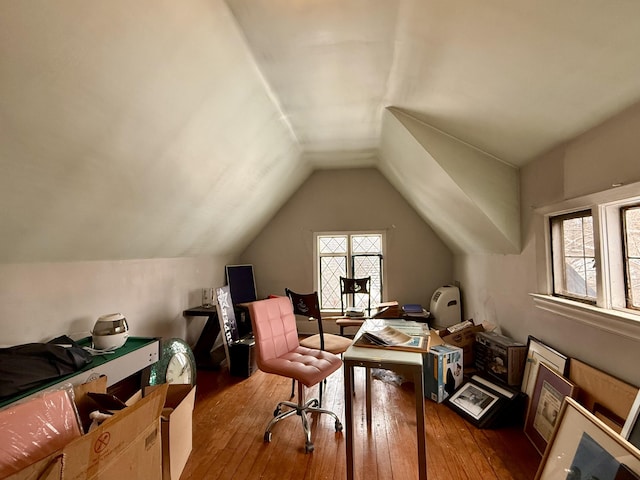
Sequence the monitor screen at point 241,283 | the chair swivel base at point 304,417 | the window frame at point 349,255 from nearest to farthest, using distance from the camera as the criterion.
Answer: the chair swivel base at point 304,417 → the monitor screen at point 241,283 → the window frame at point 349,255

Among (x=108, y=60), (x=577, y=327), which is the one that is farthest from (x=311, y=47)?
(x=577, y=327)

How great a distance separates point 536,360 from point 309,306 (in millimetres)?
1828

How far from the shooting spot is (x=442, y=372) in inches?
109

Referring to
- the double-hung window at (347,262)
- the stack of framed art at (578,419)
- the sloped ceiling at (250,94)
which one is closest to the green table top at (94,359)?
the sloped ceiling at (250,94)

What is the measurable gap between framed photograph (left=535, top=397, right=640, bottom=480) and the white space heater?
279 cm

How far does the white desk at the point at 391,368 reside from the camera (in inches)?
63.3

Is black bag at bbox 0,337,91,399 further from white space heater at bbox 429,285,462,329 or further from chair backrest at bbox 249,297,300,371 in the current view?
white space heater at bbox 429,285,462,329

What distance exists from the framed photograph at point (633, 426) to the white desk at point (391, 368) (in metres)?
Answer: 0.90

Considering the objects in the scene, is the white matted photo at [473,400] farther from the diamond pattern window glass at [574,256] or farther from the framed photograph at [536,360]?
the diamond pattern window glass at [574,256]

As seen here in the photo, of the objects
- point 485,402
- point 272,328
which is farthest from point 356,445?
point 485,402

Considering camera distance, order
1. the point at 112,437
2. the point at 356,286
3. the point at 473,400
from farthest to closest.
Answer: the point at 356,286
the point at 473,400
the point at 112,437

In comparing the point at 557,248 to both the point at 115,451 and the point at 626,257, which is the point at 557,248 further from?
the point at 115,451

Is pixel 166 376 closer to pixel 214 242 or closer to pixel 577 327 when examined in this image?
pixel 214 242

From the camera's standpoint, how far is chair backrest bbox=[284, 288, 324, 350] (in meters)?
2.65
